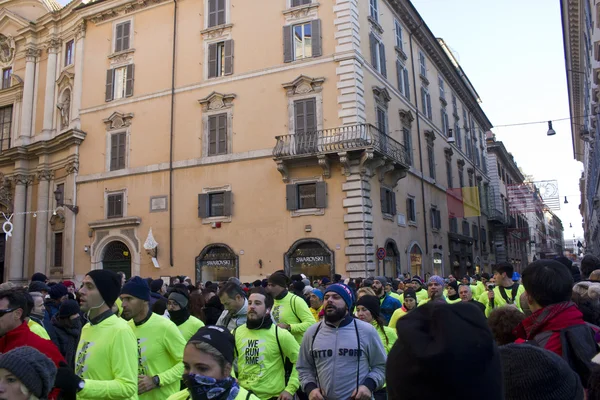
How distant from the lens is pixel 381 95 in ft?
77.5

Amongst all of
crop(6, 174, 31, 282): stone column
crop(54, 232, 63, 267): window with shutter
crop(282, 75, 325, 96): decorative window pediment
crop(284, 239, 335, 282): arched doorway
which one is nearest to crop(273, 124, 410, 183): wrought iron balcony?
crop(282, 75, 325, 96): decorative window pediment

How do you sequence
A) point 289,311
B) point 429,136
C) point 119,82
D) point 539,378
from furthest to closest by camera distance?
1. point 429,136
2. point 119,82
3. point 289,311
4. point 539,378

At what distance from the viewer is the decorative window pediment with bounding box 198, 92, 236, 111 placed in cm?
→ 2325

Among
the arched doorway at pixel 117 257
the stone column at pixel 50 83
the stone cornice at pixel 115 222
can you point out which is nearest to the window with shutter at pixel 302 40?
the stone cornice at pixel 115 222

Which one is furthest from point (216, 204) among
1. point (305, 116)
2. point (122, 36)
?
point (122, 36)

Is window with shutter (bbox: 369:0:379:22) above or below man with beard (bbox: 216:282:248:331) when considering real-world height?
above

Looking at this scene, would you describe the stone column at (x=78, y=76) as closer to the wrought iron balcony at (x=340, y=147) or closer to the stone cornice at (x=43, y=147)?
the stone cornice at (x=43, y=147)

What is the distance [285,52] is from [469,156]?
23328 millimetres

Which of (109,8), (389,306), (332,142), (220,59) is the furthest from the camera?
(109,8)

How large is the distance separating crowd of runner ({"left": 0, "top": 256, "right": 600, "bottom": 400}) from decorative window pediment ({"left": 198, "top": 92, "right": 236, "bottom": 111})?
17646mm

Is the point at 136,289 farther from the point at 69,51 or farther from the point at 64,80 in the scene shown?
the point at 69,51

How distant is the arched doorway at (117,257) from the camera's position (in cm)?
2456

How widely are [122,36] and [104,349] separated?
2595 centimetres

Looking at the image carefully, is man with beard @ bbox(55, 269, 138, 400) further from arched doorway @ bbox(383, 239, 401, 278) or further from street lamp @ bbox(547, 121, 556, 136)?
street lamp @ bbox(547, 121, 556, 136)
